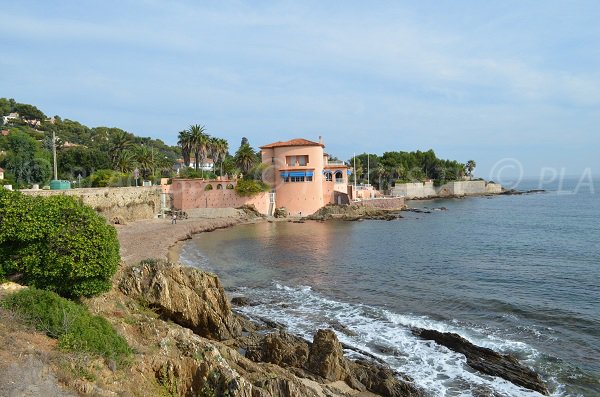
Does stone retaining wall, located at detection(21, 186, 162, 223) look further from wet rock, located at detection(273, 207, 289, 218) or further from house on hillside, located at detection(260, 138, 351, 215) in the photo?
house on hillside, located at detection(260, 138, 351, 215)

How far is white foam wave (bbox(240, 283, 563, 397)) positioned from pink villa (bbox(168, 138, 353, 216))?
3674cm

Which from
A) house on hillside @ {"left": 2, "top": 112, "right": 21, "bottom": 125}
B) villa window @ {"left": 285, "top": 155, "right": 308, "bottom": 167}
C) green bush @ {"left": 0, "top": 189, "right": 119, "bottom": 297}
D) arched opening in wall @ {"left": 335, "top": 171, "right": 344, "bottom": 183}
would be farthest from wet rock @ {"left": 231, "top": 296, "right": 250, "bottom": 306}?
house on hillside @ {"left": 2, "top": 112, "right": 21, "bottom": 125}

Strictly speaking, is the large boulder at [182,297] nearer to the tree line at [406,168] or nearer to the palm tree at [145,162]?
the palm tree at [145,162]

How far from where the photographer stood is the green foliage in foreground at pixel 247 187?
61.3 meters

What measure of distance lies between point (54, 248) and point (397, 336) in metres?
13.6

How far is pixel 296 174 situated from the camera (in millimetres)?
63219

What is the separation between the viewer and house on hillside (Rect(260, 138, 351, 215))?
6316cm

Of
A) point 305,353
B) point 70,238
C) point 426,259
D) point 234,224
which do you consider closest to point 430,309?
point 305,353

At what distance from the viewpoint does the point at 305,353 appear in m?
16.0

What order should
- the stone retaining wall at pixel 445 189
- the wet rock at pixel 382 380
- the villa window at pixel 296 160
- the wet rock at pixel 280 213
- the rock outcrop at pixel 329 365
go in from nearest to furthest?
the wet rock at pixel 382 380 < the rock outcrop at pixel 329 365 < the wet rock at pixel 280 213 < the villa window at pixel 296 160 < the stone retaining wall at pixel 445 189

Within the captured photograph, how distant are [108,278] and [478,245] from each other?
119 feet

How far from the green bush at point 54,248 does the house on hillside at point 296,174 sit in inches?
1918

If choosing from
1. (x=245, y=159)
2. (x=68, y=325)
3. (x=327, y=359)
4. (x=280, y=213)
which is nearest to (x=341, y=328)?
(x=327, y=359)

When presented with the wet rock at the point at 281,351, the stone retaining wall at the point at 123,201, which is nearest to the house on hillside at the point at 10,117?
the stone retaining wall at the point at 123,201
